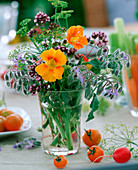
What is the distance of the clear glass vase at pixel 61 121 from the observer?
823 mm

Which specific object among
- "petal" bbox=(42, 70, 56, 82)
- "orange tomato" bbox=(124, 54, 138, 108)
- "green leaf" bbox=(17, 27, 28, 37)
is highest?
"green leaf" bbox=(17, 27, 28, 37)

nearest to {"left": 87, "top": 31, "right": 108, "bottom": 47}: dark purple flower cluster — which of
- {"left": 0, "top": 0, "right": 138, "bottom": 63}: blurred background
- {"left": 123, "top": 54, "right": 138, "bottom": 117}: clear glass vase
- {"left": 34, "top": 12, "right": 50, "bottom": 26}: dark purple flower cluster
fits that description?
{"left": 34, "top": 12, "right": 50, "bottom": 26}: dark purple flower cluster

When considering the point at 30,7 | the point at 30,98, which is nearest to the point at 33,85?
the point at 30,98

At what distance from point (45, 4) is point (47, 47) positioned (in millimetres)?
3366

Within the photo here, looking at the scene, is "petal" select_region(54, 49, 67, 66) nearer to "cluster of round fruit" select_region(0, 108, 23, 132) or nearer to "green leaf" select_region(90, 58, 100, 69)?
"green leaf" select_region(90, 58, 100, 69)

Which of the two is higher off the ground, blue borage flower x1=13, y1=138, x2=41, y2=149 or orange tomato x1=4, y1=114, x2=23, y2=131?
orange tomato x1=4, y1=114, x2=23, y2=131

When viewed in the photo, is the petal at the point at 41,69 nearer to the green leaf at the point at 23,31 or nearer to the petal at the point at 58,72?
the petal at the point at 58,72

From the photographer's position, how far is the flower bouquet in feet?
2.49

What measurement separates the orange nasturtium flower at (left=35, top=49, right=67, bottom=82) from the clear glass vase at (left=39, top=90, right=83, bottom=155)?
0.07m

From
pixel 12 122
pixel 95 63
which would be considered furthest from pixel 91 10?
pixel 95 63

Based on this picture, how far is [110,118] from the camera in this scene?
46.3 inches

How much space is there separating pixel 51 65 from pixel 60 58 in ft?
0.09

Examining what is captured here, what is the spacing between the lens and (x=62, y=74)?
802mm

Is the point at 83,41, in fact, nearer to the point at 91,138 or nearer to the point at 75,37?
the point at 75,37
